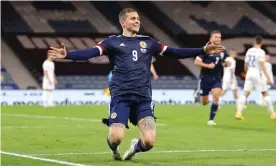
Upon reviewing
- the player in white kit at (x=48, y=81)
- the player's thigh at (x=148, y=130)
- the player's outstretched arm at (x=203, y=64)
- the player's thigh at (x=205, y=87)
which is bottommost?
the player in white kit at (x=48, y=81)

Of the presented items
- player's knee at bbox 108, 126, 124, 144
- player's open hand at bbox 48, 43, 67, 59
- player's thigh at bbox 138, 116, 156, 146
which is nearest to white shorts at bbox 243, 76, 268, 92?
player's thigh at bbox 138, 116, 156, 146

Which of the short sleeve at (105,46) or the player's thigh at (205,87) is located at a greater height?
the short sleeve at (105,46)

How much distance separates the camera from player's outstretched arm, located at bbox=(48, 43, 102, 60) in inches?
379

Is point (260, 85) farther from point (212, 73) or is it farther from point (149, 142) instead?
point (149, 142)

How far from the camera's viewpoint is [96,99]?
36.3m

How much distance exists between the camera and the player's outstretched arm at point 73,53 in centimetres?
962

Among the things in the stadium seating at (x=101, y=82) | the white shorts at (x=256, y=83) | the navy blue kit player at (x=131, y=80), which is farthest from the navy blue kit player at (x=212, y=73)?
the stadium seating at (x=101, y=82)

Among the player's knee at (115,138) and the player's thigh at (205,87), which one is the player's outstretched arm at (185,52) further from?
the player's thigh at (205,87)

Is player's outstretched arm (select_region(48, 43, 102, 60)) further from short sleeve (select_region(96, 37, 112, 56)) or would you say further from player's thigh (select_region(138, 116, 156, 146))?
player's thigh (select_region(138, 116, 156, 146))

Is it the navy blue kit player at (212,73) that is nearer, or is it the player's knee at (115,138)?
the player's knee at (115,138)

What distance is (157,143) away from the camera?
14055 mm

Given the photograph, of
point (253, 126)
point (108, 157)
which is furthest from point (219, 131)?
point (108, 157)

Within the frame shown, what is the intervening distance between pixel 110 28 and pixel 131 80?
33071mm

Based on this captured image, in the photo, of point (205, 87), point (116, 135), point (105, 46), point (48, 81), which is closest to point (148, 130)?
point (116, 135)
